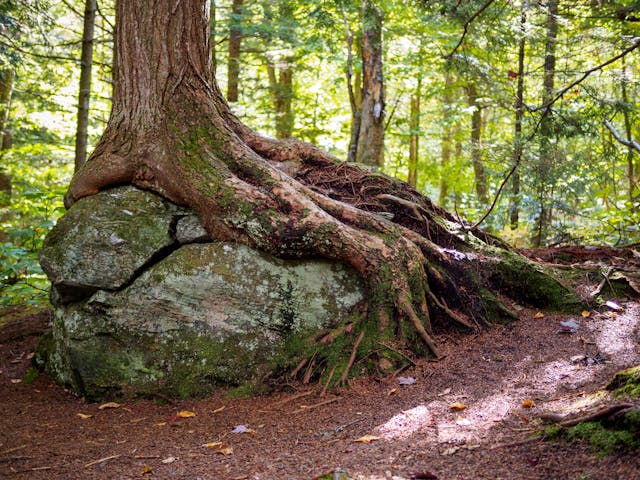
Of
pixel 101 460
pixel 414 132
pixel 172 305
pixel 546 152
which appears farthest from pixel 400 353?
pixel 414 132

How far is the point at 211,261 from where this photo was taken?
15.6 ft

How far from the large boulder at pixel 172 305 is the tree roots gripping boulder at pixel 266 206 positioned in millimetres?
234

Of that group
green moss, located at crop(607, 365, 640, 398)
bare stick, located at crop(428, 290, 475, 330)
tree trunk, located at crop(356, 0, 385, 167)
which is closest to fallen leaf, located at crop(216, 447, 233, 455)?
green moss, located at crop(607, 365, 640, 398)

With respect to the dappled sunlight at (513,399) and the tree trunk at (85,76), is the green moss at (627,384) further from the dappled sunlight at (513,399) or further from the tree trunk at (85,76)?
the tree trunk at (85,76)

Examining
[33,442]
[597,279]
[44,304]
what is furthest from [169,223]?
[597,279]

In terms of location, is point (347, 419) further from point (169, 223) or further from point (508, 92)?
point (508, 92)

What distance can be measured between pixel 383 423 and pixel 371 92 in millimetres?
7430

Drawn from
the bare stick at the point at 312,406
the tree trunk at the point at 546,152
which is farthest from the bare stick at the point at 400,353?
the tree trunk at the point at 546,152

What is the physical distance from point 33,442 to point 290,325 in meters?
2.26

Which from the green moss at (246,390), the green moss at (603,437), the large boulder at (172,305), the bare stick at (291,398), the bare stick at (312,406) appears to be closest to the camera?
the green moss at (603,437)

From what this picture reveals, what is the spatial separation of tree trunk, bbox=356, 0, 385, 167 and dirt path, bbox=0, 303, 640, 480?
5.57m

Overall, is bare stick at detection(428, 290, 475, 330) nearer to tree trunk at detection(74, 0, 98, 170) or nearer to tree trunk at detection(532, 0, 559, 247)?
tree trunk at detection(532, 0, 559, 247)

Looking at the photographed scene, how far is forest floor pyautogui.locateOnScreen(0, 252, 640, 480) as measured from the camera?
8.89ft

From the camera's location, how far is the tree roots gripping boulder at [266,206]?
4.78 metres
